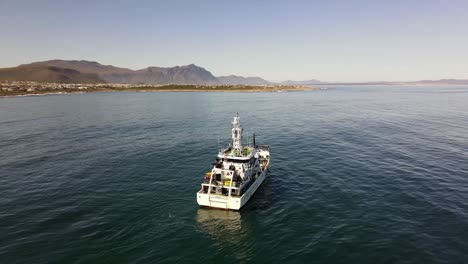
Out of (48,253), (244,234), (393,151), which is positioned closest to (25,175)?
(48,253)

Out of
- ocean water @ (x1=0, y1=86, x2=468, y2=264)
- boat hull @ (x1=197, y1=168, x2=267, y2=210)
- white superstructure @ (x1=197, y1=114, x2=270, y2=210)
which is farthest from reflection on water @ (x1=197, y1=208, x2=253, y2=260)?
white superstructure @ (x1=197, y1=114, x2=270, y2=210)

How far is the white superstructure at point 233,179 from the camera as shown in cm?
3456

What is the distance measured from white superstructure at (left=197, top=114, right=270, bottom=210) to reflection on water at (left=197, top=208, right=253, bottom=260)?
42.5 inches

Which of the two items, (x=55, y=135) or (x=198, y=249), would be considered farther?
(x=55, y=135)

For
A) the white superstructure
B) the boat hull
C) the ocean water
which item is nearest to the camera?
the ocean water

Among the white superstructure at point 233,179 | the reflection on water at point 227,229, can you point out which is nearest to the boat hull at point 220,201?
the white superstructure at point 233,179

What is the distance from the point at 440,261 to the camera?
984 inches

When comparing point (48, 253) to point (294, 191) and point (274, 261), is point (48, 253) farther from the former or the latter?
point (294, 191)

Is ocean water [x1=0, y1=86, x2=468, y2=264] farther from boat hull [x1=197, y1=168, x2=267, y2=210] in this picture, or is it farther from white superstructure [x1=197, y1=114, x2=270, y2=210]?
white superstructure [x1=197, y1=114, x2=270, y2=210]

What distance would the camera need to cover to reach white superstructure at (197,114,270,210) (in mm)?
34562

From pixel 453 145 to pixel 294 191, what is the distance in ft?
179

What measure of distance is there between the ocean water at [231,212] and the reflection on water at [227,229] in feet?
0.44

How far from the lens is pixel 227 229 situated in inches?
1216

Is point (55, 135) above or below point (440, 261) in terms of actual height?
above
